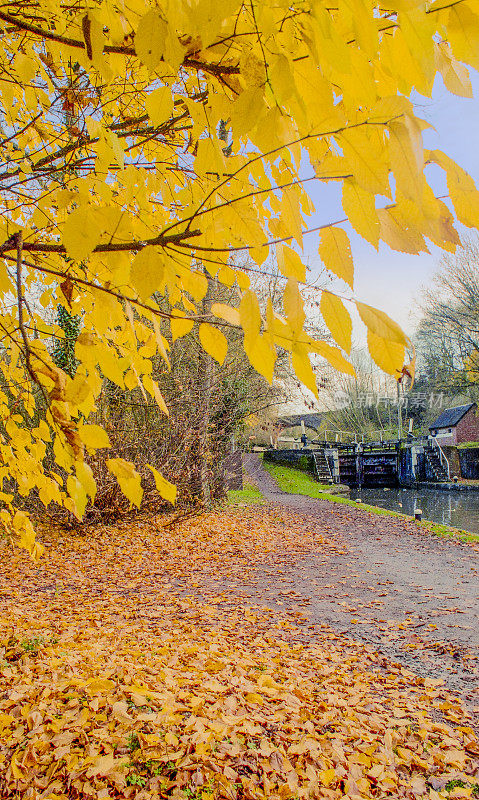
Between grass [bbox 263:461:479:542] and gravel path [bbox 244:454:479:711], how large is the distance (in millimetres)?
414

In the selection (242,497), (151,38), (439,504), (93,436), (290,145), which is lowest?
(439,504)

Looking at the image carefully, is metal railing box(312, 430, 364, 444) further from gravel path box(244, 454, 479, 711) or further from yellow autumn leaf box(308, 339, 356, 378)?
yellow autumn leaf box(308, 339, 356, 378)

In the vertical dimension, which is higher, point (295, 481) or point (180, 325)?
point (180, 325)

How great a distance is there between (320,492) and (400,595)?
49.9 ft

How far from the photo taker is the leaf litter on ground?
7.13ft

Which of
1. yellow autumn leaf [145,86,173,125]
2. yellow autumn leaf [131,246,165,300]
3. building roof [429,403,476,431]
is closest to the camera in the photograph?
yellow autumn leaf [131,246,165,300]

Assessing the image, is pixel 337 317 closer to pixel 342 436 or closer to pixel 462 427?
pixel 462 427

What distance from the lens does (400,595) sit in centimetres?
586

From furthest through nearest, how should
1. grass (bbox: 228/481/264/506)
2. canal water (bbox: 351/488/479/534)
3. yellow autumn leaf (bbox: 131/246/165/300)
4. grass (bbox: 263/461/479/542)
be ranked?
canal water (bbox: 351/488/479/534) → grass (bbox: 228/481/264/506) → grass (bbox: 263/461/479/542) → yellow autumn leaf (bbox: 131/246/165/300)

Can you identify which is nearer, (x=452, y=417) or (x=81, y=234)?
(x=81, y=234)

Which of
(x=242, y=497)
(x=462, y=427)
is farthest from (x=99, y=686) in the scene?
(x=462, y=427)

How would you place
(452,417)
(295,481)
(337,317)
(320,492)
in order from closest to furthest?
(337,317), (320,492), (295,481), (452,417)

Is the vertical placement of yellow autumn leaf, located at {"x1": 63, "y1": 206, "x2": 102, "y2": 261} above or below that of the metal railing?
above

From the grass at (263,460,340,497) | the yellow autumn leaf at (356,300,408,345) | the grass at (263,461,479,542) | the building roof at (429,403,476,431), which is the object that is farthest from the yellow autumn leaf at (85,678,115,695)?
the building roof at (429,403,476,431)
